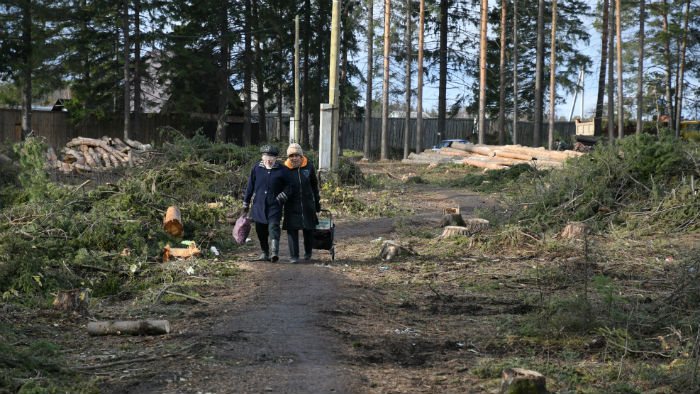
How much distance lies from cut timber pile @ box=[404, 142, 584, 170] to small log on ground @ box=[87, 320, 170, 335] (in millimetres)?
19852

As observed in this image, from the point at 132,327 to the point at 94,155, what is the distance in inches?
925

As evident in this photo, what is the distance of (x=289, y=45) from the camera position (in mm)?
45125

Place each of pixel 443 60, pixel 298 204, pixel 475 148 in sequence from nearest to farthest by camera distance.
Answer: pixel 298 204, pixel 475 148, pixel 443 60

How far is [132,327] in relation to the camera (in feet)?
21.5

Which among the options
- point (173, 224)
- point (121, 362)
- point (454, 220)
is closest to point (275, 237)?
point (173, 224)


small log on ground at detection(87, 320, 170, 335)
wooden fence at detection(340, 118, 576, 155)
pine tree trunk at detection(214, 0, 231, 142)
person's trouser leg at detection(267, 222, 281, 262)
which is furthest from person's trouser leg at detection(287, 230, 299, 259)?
wooden fence at detection(340, 118, 576, 155)

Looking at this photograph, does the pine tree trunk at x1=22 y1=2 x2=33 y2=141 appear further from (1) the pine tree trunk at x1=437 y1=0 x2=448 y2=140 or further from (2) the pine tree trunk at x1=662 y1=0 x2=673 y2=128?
(2) the pine tree trunk at x1=662 y1=0 x2=673 y2=128

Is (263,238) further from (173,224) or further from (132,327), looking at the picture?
(132,327)

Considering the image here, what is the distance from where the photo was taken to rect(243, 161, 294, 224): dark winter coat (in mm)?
10266

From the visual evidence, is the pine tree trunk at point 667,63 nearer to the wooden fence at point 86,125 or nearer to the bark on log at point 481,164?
the bark on log at point 481,164

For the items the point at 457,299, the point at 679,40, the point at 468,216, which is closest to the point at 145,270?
the point at 457,299

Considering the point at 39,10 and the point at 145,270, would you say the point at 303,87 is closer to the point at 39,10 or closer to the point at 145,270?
the point at 39,10

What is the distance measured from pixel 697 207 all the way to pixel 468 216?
4695 mm

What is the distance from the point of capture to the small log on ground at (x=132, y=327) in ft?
21.4
